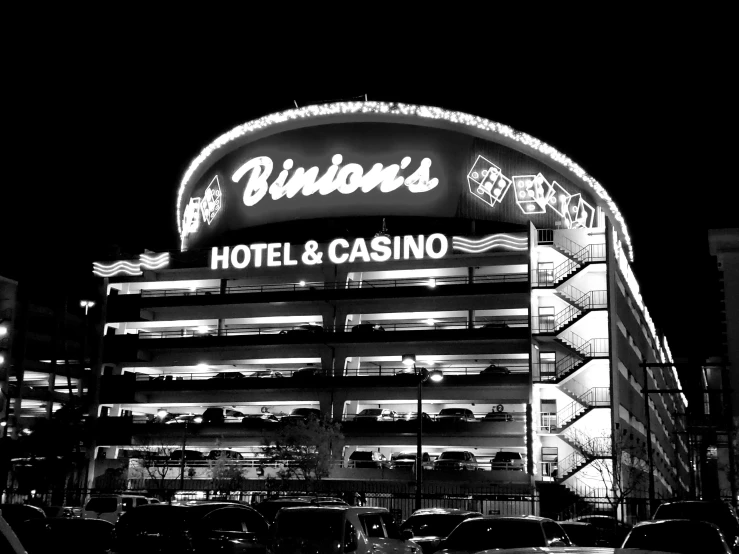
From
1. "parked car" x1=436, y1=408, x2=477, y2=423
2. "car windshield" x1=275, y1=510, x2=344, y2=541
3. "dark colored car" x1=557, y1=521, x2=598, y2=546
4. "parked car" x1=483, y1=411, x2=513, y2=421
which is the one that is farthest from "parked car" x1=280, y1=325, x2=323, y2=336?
"car windshield" x1=275, y1=510, x2=344, y2=541

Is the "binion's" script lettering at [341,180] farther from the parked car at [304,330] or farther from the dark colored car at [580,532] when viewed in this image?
the dark colored car at [580,532]

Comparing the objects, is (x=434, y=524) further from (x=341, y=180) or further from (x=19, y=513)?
(x=341, y=180)

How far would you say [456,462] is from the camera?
5797 centimetres

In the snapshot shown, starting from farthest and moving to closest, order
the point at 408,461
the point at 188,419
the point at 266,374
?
the point at 266,374
the point at 188,419
the point at 408,461

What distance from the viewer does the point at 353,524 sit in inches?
722

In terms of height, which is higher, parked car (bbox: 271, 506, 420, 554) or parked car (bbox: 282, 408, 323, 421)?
parked car (bbox: 282, 408, 323, 421)

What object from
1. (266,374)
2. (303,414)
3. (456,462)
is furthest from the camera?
(266,374)

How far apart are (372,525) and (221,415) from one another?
50.9 meters

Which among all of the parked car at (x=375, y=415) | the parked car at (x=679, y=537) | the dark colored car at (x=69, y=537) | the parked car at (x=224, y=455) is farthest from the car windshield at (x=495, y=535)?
the parked car at (x=224, y=455)

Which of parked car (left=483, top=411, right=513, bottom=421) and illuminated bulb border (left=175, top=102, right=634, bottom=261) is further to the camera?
illuminated bulb border (left=175, top=102, right=634, bottom=261)

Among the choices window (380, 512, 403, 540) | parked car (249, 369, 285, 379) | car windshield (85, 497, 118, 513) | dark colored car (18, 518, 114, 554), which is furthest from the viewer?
parked car (249, 369, 285, 379)

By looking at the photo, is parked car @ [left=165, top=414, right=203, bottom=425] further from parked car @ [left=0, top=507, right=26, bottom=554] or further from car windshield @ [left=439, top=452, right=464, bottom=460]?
parked car @ [left=0, top=507, right=26, bottom=554]

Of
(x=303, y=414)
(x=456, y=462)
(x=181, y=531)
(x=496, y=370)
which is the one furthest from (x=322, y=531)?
(x=303, y=414)

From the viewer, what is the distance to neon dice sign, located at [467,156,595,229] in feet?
256
